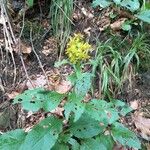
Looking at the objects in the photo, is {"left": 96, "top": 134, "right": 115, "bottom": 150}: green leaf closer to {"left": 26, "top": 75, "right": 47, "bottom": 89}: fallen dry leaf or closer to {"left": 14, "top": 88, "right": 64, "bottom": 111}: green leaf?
{"left": 14, "top": 88, "right": 64, "bottom": 111}: green leaf

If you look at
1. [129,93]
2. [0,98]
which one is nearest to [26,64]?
[0,98]

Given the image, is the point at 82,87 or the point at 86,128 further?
the point at 86,128

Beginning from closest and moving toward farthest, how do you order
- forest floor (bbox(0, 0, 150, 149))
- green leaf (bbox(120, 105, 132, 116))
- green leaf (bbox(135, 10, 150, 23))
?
green leaf (bbox(120, 105, 132, 116)) → forest floor (bbox(0, 0, 150, 149)) → green leaf (bbox(135, 10, 150, 23))

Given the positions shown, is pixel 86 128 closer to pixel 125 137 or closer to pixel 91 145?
pixel 91 145

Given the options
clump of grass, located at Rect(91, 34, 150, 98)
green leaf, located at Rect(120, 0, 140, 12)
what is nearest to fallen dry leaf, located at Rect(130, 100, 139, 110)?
clump of grass, located at Rect(91, 34, 150, 98)

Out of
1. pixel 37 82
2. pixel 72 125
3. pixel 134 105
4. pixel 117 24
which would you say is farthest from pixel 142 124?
pixel 117 24
